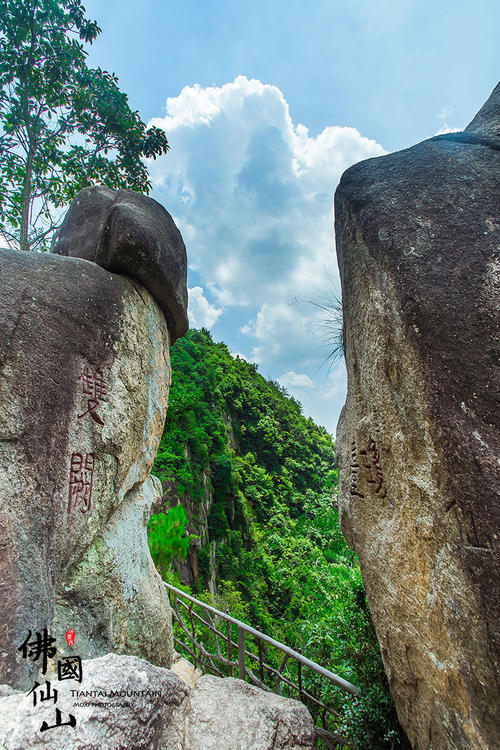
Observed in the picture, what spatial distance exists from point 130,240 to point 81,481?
2442 mm

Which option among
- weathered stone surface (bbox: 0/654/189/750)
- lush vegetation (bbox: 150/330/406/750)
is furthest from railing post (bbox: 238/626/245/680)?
weathered stone surface (bbox: 0/654/189/750)

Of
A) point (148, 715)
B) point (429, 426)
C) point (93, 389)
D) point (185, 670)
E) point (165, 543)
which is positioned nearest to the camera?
point (148, 715)

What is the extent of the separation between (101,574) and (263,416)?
64.6ft

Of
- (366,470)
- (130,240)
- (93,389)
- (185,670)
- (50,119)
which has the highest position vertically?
(50,119)

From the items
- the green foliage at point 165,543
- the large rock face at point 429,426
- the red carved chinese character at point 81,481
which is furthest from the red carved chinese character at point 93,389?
the green foliage at point 165,543

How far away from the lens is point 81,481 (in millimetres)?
2965

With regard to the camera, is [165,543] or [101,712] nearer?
[101,712]

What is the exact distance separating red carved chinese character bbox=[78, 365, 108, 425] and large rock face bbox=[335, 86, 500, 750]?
2.06 meters

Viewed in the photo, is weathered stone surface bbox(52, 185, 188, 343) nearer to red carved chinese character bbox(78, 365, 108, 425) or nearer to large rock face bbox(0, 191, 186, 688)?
large rock face bbox(0, 191, 186, 688)

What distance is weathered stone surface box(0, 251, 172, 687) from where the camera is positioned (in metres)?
2.40

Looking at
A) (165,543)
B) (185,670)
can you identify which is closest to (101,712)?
(185,670)

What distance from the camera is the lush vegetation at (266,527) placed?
305 cm

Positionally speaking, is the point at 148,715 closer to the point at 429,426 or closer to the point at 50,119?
the point at 429,426

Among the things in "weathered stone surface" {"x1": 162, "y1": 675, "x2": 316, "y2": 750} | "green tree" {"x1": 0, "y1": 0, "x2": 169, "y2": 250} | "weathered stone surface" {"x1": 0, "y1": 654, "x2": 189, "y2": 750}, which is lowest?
"weathered stone surface" {"x1": 162, "y1": 675, "x2": 316, "y2": 750}
